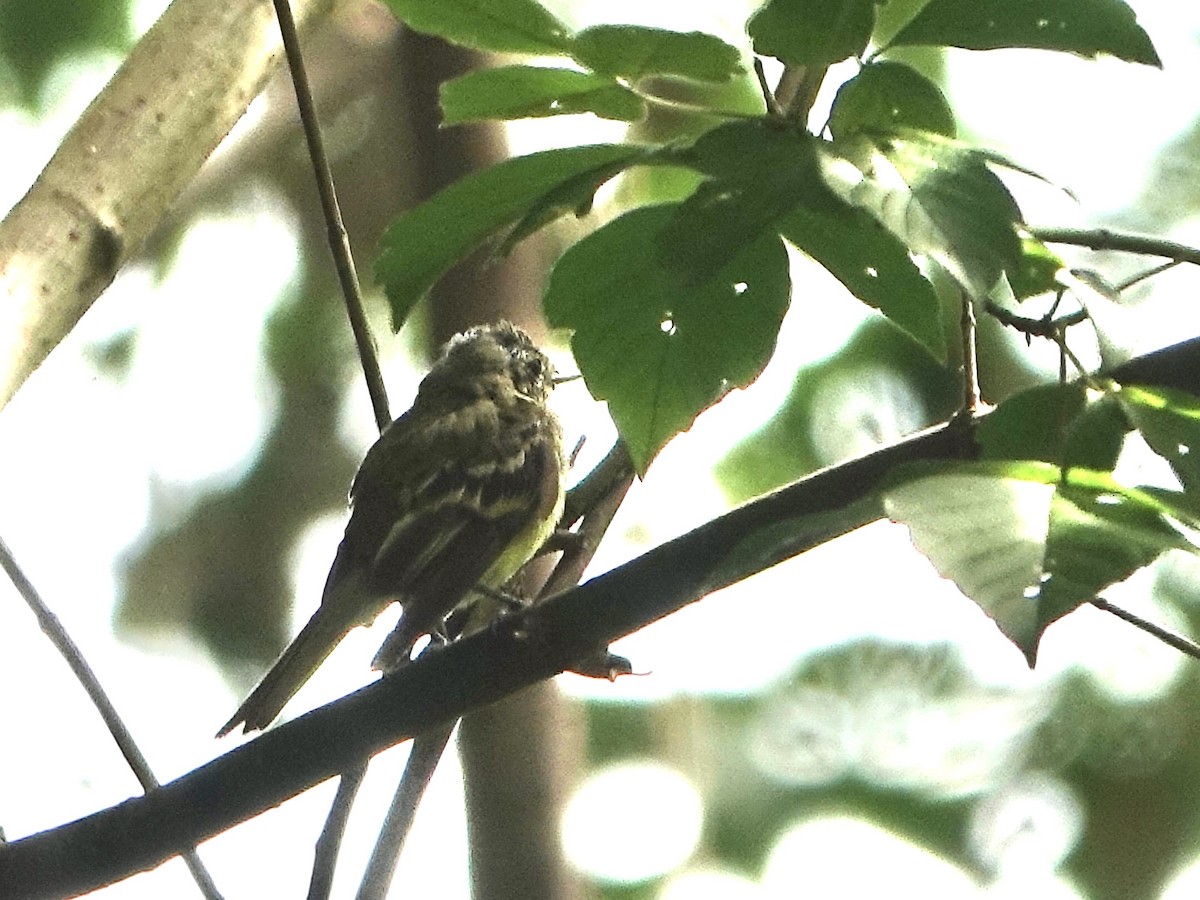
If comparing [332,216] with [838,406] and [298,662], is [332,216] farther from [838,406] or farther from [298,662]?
[838,406]

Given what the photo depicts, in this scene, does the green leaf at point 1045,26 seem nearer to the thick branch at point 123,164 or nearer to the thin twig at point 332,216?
the thin twig at point 332,216

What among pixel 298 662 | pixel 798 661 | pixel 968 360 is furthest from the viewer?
pixel 798 661

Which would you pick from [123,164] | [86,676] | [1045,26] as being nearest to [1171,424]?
[1045,26]

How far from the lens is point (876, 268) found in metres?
1.46

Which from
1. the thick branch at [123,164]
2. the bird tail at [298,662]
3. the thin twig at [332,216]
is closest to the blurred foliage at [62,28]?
the thick branch at [123,164]

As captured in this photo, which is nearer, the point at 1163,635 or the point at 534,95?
the point at 534,95

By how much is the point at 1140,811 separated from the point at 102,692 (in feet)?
14.7

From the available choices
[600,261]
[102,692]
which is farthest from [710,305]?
[102,692]

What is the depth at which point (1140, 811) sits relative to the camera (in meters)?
5.80

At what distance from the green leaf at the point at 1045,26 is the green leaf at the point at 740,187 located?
0.15 m

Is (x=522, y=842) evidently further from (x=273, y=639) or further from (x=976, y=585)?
(x=976, y=585)

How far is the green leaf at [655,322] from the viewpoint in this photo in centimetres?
144

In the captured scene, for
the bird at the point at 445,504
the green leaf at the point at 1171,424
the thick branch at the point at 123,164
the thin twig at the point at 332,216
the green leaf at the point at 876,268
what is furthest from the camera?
the bird at the point at 445,504

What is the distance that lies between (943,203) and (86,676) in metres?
1.48
